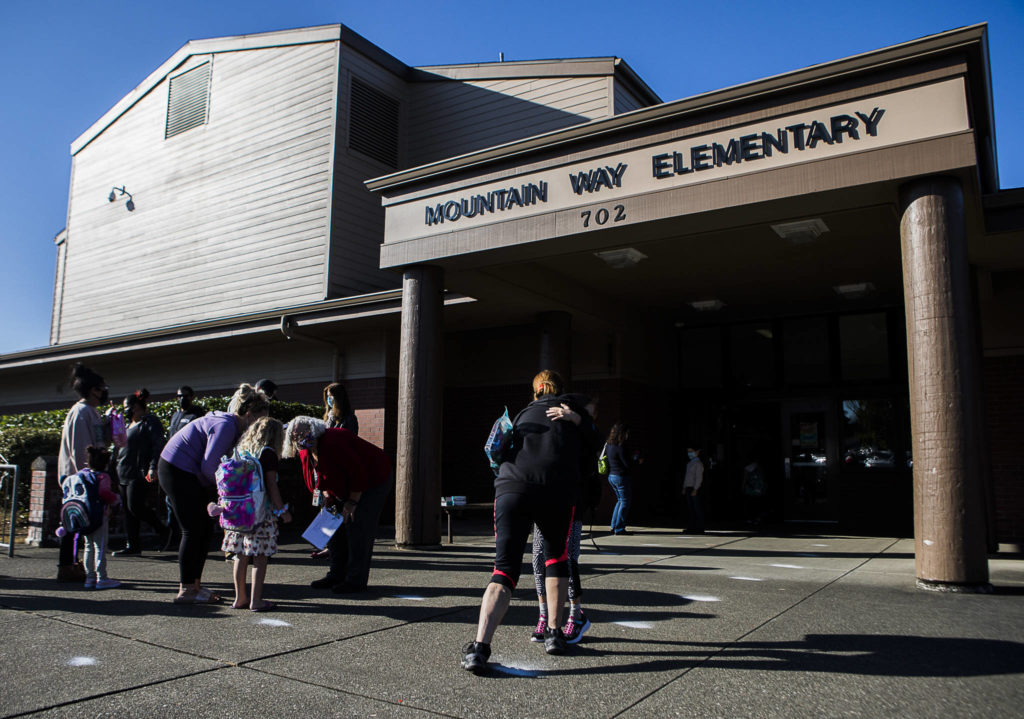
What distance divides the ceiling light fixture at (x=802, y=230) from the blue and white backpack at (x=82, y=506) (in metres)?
7.23

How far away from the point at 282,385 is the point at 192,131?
7653 millimetres

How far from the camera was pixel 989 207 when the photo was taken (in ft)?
26.7

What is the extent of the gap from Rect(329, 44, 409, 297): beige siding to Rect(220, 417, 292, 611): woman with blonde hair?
32.6 feet

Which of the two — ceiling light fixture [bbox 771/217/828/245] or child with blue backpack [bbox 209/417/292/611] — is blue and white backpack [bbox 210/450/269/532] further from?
ceiling light fixture [bbox 771/217/828/245]

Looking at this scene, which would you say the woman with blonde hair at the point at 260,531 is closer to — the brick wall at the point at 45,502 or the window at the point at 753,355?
the brick wall at the point at 45,502

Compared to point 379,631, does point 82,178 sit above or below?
above

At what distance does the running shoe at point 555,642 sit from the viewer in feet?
13.8

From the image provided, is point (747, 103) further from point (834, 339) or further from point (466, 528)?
point (466, 528)

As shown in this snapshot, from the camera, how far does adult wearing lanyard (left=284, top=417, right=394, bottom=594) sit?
5730 mm

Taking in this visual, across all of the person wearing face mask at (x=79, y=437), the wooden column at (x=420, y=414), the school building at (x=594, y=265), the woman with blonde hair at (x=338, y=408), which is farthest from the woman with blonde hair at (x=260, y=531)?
the school building at (x=594, y=265)

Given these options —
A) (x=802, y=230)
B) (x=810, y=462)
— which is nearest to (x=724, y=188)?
(x=802, y=230)

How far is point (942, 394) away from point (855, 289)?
5.87 m

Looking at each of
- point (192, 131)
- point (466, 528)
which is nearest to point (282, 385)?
point (466, 528)

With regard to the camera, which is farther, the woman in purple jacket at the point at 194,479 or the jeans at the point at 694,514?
the jeans at the point at 694,514
